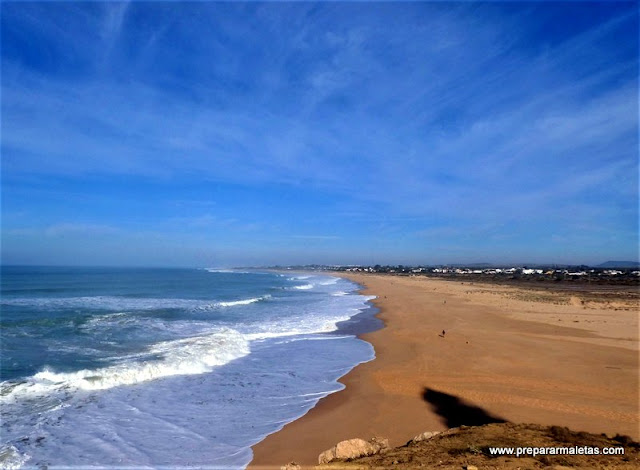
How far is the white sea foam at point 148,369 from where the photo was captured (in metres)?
10.9

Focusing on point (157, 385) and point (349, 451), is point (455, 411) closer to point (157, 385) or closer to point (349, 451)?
point (349, 451)

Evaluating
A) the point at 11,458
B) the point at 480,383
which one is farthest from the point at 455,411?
the point at 11,458

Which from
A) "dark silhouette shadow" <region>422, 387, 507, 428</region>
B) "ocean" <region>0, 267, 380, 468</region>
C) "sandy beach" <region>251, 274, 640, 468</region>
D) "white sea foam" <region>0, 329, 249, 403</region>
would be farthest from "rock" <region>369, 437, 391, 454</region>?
"white sea foam" <region>0, 329, 249, 403</region>

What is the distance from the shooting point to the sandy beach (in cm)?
803

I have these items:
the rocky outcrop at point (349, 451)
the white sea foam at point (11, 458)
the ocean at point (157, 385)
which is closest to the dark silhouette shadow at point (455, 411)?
the ocean at point (157, 385)

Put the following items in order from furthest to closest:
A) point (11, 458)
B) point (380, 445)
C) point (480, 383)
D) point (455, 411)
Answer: point (480, 383)
point (455, 411)
point (11, 458)
point (380, 445)

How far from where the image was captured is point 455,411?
29.5 feet

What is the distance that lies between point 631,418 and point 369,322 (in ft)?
54.6

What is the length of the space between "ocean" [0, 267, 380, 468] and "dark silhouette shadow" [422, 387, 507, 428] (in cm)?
295

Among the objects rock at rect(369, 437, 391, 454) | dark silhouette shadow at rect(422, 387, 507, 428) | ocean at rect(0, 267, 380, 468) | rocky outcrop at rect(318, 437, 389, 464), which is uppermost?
rocky outcrop at rect(318, 437, 389, 464)

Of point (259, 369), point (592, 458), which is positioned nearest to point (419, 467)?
point (592, 458)

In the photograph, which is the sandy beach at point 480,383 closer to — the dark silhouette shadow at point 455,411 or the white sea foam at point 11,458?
the dark silhouette shadow at point 455,411

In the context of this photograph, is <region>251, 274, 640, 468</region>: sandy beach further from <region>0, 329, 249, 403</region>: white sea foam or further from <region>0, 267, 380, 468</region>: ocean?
<region>0, 329, 249, 403</region>: white sea foam

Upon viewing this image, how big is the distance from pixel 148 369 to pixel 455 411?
9758 millimetres
